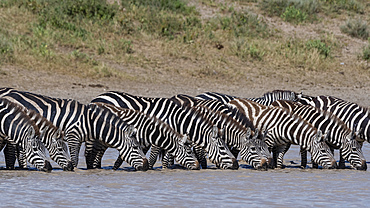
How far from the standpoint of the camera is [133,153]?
8992 mm

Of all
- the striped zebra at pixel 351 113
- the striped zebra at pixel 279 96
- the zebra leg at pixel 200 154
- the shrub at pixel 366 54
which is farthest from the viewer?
the shrub at pixel 366 54

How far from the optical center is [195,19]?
22625 millimetres

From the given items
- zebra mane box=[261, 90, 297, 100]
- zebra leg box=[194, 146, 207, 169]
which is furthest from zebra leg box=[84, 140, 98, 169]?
zebra mane box=[261, 90, 297, 100]

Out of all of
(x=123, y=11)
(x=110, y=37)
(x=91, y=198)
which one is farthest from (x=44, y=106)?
(x=123, y=11)

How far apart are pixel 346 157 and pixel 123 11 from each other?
14.2 meters

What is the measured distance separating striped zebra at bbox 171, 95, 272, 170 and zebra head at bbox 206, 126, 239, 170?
267 millimetres

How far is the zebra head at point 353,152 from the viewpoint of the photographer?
31.0ft

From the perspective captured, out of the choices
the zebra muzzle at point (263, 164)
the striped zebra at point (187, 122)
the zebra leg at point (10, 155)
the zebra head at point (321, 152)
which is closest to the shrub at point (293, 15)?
the striped zebra at point (187, 122)

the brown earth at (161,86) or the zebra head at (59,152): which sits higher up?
the brown earth at (161,86)

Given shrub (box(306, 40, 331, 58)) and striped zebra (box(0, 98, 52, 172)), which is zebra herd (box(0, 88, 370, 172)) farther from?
shrub (box(306, 40, 331, 58))

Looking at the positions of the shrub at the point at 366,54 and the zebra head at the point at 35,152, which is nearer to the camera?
the zebra head at the point at 35,152

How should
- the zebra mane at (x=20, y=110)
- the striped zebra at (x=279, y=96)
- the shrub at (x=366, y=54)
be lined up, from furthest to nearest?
the shrub at (x=366, y=54), the striped zebra at (x=279, y=96), the zebra mane at (x=20, y=110)

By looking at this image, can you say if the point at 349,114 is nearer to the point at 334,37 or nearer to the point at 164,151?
the point at 164,151

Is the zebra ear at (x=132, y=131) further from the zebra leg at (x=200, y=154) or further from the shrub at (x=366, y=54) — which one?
the shrub at (x=366, y=54)
